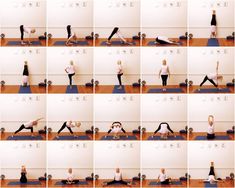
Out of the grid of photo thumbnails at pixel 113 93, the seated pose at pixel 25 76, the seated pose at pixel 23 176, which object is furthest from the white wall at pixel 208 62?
the seated pose at pixel 23 176

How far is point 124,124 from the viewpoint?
5324mm

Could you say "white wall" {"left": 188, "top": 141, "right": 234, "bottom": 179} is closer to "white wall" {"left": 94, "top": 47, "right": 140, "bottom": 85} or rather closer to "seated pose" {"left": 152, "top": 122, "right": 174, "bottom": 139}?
"seated pose" {"left": 152, "top": 122, "right": 174, "bottom": 139}

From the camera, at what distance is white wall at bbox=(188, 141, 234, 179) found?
529 cm

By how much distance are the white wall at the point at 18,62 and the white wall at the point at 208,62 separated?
5.79ft

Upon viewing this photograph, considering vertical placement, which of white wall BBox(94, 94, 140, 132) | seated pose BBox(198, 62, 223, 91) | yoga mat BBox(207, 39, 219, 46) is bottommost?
white wall BBox(94, 94, 140, 132)

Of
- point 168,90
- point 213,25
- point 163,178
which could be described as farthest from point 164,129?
point 213,25

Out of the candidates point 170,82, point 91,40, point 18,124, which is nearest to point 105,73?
point 91,40

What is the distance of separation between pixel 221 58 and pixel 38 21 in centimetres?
219

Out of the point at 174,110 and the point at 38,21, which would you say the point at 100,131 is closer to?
the point at 174,110

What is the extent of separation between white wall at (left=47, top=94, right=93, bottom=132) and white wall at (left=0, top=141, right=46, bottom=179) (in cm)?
32

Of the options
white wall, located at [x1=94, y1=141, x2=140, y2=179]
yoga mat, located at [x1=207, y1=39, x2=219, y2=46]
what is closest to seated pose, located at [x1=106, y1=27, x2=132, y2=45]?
yoga mat, located at [x1=207, y1=39, x2=219, y2=46]

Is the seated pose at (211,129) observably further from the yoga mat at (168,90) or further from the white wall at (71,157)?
the white wall at (71,157)

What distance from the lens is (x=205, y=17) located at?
209 inches

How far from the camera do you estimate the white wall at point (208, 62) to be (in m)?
5.29
